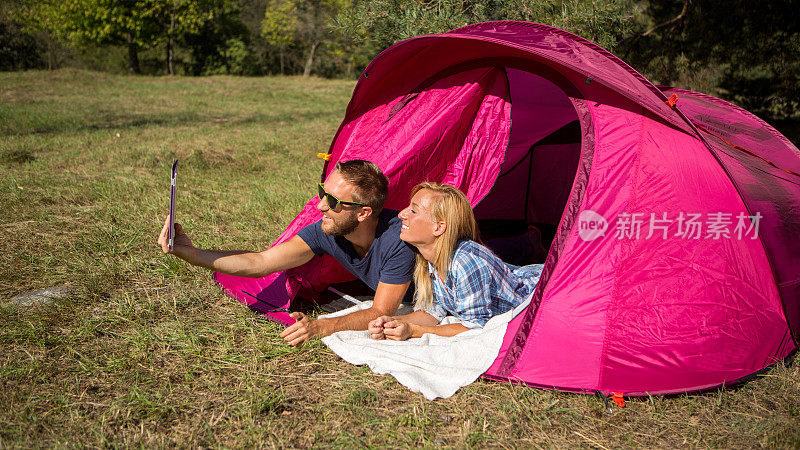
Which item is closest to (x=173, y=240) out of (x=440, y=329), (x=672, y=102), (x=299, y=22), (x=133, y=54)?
(x=440, y=329)

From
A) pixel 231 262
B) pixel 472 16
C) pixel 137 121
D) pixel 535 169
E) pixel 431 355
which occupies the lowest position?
pixel 137 121

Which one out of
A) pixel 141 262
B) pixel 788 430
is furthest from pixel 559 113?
pixel 141 262

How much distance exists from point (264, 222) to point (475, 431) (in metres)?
3.22

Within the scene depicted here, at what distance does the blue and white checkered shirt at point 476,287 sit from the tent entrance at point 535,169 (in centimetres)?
167

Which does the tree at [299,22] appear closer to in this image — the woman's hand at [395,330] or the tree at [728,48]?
the tree at [728,48]

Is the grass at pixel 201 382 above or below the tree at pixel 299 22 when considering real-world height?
below

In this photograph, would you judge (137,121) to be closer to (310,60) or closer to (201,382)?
(201,382)

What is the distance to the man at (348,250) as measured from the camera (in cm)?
282

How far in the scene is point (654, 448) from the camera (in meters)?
2.21

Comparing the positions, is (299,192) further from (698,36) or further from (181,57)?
(181,57)

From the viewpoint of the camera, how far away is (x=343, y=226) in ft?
9.46

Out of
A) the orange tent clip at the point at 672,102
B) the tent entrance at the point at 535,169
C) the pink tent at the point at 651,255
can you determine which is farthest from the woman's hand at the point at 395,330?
the tent entrance at the point at 535,169

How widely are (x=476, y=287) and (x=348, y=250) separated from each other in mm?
751

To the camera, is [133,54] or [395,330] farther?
[133,54]
